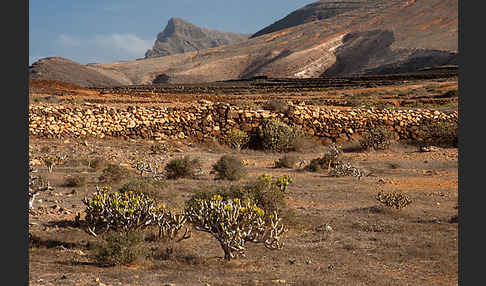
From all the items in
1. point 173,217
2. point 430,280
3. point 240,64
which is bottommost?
point 430,280

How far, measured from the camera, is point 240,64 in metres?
101

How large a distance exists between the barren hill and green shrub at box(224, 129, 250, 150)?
2259 inches

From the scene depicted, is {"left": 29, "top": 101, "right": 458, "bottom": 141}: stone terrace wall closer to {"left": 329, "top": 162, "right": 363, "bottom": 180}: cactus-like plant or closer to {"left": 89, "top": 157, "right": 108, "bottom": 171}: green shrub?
{"left": 89, "top": 157, "right": 108, "bottom": 171}: green shrub

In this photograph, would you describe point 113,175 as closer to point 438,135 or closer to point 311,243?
point 311,243

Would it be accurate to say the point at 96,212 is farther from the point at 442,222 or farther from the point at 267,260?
the point at 442,222

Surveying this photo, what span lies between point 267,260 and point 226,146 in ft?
34.5

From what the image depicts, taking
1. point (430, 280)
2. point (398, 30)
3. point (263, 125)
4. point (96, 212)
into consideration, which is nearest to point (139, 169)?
point (96, 212)

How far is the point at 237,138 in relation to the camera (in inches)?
600

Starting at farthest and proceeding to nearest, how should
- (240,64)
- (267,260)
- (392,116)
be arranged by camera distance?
(240,64) → (392,116) → (267,260)

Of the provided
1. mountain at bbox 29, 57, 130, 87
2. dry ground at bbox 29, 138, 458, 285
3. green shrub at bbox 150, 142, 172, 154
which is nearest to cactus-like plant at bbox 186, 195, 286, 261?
dry ground at bbox 29, 138, 458, 285

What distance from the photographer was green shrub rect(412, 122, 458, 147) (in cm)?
1554

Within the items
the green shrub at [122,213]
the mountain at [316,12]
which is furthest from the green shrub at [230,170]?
the mountain at [316,12]

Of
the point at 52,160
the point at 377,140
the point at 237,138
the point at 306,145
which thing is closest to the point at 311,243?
the point at 52,160

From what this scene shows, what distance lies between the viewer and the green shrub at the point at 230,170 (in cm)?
989
